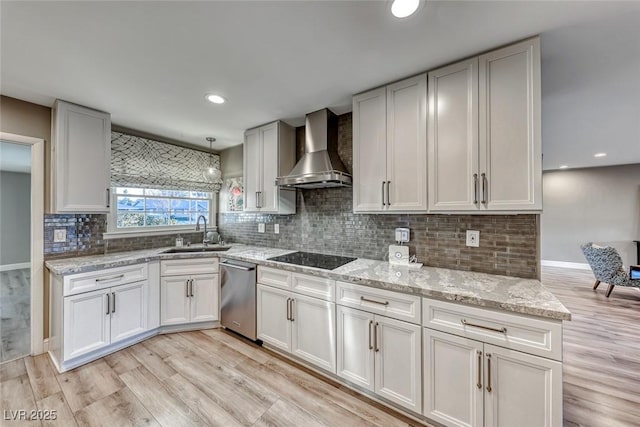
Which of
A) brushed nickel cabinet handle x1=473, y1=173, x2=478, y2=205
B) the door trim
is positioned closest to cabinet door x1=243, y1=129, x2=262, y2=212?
the door trim

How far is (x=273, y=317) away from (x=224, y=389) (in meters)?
0.65

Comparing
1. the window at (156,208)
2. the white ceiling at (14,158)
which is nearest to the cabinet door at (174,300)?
the window at (156,208)

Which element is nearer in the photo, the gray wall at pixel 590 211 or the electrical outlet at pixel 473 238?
the electrical outlet at pixel 473 238

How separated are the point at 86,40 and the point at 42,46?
0.34 meters

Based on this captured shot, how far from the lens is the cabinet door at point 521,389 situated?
1182mm

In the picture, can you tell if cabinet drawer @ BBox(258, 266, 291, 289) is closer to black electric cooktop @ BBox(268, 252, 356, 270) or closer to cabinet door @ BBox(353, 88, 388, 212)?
black electric cooktop @ BBox(268, 252, 356, 270)

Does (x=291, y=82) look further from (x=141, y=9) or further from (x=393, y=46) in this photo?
(x=141, y=9)

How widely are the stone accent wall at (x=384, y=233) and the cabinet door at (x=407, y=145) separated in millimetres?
337

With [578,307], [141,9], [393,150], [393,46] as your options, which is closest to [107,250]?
[141,9]

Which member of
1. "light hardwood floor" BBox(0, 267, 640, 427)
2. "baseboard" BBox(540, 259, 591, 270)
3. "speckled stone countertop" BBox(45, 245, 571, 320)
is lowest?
"light hardwood floor" BBox(0, 267, 640, 427)

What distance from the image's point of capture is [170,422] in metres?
1.59

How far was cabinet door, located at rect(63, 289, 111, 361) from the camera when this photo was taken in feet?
6.82

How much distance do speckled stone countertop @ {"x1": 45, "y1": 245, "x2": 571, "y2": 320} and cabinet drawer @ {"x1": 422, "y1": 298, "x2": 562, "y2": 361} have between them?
0.15ft

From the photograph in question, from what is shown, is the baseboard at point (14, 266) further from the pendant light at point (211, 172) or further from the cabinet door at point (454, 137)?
Result: the cabinet door at point (454, 137)
